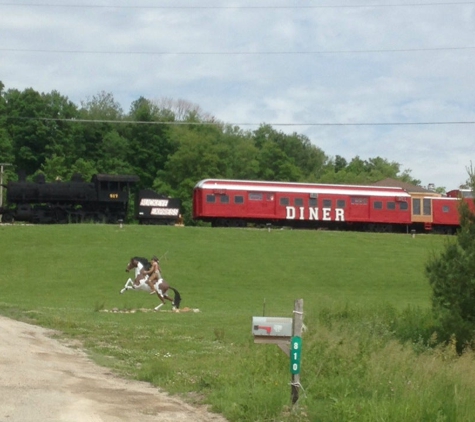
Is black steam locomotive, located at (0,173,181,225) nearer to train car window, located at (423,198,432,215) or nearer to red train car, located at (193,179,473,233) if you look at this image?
red train car, located at (193,179,473,233)

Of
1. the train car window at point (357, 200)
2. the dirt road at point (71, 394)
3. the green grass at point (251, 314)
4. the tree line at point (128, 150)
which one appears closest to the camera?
the dirt road at point (71, 394)

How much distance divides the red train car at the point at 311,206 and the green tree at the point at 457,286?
3622cm

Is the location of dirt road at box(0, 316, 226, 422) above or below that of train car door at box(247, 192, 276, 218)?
below

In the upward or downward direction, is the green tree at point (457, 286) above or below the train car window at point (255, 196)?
below

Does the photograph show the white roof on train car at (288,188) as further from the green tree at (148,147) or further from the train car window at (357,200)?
the green tree at (148,147)

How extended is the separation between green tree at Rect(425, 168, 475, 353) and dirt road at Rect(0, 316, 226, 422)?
7383 mm

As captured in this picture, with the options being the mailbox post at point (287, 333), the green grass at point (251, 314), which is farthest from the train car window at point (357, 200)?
the mailbox post at point (287, 333)

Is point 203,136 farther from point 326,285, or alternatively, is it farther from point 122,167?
point 326,285

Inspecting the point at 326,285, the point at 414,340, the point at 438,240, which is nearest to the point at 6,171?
the point at 438,240

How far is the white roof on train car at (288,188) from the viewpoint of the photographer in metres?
55.3

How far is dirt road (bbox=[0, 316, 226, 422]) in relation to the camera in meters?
10.8

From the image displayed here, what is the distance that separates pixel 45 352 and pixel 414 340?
7.91m

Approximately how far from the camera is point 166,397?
12.7 meters

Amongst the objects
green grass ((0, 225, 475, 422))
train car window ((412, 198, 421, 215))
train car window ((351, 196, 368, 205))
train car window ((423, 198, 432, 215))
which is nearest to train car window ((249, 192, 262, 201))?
green grass ((0, 225, 475, 422))
